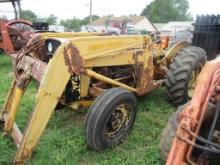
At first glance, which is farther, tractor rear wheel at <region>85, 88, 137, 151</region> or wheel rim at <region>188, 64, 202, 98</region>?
wheel rim at <region>188, 64, 202, 98</region>

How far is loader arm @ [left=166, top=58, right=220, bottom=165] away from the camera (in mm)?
2748

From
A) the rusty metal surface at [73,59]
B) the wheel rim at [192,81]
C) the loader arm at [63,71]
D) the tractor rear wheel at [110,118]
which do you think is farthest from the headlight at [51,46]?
the wheel rim at [192,81]

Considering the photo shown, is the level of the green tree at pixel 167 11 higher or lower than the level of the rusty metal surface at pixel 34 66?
lower

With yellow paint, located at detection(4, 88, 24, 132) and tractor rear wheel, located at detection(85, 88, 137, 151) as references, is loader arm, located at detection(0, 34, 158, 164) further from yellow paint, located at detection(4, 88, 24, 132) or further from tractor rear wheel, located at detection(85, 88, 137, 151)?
tractor rear wheel, located at detection(85, 88, 137, 151)

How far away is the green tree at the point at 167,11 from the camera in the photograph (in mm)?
82438

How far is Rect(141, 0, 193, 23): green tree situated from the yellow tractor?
7518 cm

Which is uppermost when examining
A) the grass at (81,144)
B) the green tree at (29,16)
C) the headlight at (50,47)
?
the headlight at (50,47)

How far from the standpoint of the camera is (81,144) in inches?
179

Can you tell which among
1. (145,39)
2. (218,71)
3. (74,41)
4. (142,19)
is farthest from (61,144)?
(142,19)

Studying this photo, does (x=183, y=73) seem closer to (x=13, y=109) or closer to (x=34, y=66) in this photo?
(x=34, y=66)

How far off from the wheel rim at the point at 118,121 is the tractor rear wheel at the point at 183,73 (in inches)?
55.1

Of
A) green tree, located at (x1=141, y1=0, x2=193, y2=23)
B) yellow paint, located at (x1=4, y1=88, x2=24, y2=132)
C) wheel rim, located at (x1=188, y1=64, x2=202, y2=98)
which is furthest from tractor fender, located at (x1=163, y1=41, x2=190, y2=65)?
green tree, located at (x1=141, y1=0, x2=193, y2=23)

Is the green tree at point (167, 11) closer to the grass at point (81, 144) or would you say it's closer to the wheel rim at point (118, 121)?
the grass at point (81, 144)

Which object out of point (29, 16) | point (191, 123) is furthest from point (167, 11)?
point (191, 123)
